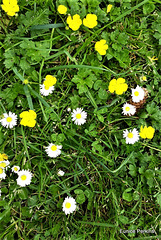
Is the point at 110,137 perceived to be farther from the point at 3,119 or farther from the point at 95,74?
the point at 3,119

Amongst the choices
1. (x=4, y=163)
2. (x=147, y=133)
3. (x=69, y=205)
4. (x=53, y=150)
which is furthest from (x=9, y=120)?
(x=147, y=133)

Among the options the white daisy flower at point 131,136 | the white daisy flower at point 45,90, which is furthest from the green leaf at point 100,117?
the white daisy flower at point 45,90

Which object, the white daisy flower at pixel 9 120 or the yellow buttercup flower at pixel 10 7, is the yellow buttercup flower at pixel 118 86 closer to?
the white daisy flower at pixel 9 120

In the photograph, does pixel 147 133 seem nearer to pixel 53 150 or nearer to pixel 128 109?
pixel 128 109

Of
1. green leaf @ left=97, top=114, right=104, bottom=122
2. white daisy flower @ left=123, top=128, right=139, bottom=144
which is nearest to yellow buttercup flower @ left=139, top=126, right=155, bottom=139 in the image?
white daisy flower @ left=123, top=128, right=139, bottom=144

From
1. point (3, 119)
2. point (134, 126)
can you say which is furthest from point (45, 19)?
point (134, 126)

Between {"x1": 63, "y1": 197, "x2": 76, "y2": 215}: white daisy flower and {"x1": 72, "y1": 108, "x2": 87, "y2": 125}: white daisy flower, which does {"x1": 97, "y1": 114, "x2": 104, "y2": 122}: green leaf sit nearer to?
{"x1": 72, "y1": 108, "x2": 87, "y2": 125}: white daisy flower
